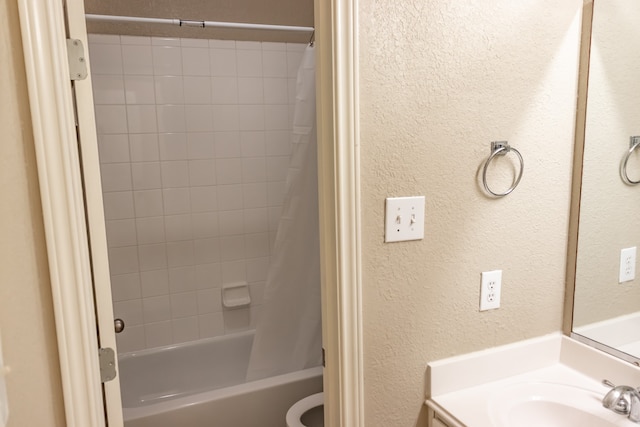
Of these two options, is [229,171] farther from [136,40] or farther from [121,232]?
Result: [136,40]

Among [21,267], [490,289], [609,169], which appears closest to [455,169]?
[490,289]

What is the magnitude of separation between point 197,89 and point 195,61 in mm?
149

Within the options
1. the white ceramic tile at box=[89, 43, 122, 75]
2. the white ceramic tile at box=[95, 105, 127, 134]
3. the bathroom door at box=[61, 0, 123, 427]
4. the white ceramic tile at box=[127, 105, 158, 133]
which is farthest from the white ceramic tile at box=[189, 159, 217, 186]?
the bathroom door at box=[61, 0, 123, 427]

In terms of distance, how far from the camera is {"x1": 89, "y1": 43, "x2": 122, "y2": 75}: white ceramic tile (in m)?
2.15

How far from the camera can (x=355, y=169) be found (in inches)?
38.6

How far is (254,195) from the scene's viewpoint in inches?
100

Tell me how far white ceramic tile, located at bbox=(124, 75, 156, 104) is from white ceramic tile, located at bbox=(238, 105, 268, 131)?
48cm

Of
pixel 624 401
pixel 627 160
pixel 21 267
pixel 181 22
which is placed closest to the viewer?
pixel 21 267

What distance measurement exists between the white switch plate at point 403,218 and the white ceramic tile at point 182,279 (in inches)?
67.7

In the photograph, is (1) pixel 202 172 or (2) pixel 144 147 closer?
(2) pixel 144 147

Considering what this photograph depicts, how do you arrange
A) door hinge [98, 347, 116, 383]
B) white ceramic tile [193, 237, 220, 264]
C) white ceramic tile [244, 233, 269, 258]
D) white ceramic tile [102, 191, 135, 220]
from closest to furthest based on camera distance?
door hinge [98, 347, 116, 383] < white ceramic tile [102, 191, 135, 220] < white ceramic tile [193, 237, 220, 264] < white ceramic tile [244, 233, 269, 258]

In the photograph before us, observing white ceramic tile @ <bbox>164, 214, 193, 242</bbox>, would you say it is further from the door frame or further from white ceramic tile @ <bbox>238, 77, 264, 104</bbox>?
the door frame

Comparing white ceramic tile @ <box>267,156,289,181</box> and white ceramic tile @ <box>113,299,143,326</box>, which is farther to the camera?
white ceramic tile @ <box>267,156,289,181</box>

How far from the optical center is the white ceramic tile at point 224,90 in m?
2.37
